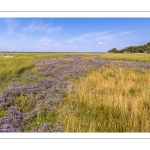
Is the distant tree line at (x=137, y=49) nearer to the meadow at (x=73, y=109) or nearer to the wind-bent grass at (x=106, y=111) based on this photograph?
the meadow at (x=73, y=109)

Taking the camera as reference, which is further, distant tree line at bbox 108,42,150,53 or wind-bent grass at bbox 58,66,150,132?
distant tree line at bbox 108,42,150,53

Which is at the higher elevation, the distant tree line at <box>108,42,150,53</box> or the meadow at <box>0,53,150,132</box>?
the distant tree line at <box>108,42,150,53</box>

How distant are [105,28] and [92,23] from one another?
1.87ft

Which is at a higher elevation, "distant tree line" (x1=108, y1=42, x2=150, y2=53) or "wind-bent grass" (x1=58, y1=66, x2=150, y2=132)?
"distant tree line" (x1=108, y1=42, x2=150, y2=53)

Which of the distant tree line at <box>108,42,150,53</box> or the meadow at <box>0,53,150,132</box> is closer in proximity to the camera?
the meadow at <box>0,53,150,132</box>

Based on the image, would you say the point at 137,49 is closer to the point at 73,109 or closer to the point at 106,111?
the point at 106,111

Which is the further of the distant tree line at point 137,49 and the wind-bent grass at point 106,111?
the distant tree line at point 137,49

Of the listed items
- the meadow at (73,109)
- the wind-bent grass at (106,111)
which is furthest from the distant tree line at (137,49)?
the wind-bent grass at (106,111)

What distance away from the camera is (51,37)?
5.27 m

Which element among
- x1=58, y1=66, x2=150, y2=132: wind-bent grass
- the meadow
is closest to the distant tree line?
the meadow

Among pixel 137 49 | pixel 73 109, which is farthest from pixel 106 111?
pixel 137 49

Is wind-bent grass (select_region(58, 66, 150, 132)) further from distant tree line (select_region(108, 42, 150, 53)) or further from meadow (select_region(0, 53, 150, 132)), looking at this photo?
distant tree line (select_region(108, 42, 150, 53))

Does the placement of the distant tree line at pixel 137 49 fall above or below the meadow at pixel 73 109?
above
